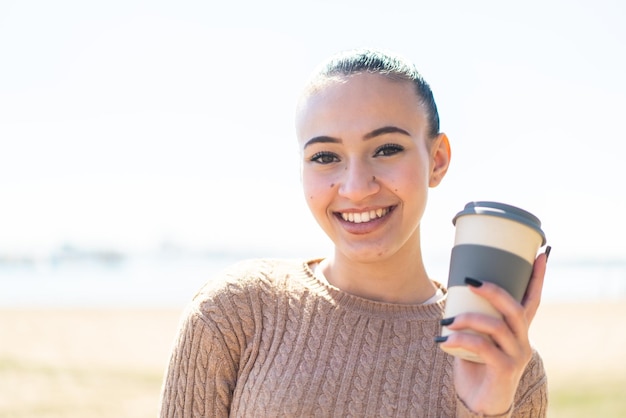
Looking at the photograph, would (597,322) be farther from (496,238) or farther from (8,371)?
(496,238)

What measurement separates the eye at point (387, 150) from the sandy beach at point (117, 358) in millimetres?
6248

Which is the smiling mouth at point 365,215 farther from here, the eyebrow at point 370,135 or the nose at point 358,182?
the eyebrow at point 370,135

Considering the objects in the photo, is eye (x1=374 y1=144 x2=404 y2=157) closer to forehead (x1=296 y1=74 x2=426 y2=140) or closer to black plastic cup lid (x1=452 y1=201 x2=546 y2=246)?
forehead (x1=296 y1=74 x2=426 y2=140)

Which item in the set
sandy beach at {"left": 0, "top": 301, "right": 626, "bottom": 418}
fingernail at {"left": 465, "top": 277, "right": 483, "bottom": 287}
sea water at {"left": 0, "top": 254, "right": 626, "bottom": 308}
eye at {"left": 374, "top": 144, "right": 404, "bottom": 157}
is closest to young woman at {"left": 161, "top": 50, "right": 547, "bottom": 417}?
eye at {"left": 374, "top": 144, "right": 404, "bottom": 157}

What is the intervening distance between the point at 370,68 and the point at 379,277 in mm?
706

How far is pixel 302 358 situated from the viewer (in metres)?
2.39

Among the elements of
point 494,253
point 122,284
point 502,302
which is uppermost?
point 122,284

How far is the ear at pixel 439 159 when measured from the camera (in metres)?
2.57

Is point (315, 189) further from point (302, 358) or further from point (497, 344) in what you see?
point (497, 344)

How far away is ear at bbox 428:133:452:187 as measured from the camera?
257 centimetres

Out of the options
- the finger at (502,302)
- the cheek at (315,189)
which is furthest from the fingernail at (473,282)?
the cheek at (315,189)

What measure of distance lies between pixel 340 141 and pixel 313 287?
1.76ft

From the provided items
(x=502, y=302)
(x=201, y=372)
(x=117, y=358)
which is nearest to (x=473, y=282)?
(x=502, y=302)

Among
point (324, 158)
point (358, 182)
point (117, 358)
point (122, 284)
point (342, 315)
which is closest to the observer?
point (358, 182)
